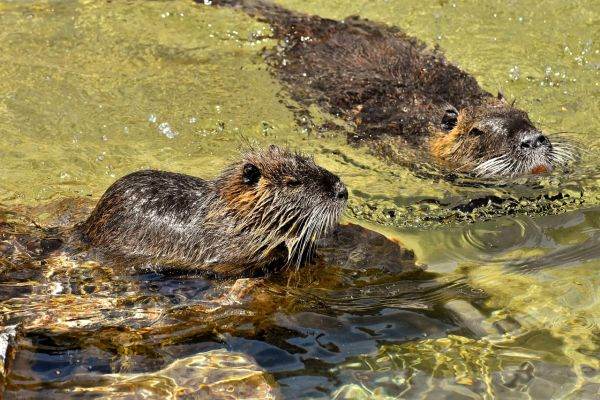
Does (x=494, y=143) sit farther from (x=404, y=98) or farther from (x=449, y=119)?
(x=404, y=98)

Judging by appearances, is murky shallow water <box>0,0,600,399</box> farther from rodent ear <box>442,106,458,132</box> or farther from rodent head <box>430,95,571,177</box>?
rodent ear <box>442,106,458,132</box>

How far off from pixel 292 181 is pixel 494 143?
1.93m

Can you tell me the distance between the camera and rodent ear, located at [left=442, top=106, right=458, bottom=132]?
20.6 feet

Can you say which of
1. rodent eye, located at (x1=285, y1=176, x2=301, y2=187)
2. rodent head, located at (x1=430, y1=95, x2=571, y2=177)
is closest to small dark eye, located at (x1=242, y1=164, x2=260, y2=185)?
rodent eye, located at (x1=285, y1=176, x2=301, y2=187)

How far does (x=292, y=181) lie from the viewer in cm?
480

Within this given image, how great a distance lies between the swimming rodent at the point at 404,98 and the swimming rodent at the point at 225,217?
5.65ft

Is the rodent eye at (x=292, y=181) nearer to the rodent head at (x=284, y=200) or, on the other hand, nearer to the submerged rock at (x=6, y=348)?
the rodent head at (x=284, y=200)

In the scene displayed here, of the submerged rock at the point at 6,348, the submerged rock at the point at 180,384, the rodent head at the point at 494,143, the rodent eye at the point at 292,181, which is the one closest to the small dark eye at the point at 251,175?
the rodent eye at the point at 292,181

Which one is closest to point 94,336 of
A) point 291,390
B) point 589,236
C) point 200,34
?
point 291,390

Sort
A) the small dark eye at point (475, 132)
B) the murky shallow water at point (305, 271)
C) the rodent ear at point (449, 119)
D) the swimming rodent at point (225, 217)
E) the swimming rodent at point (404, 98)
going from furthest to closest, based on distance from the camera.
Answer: the rodent ear at point (449, 119) → the small dark eye at point (475, 132) → the swimming rodent at point (404, 98) → the swimming rodent at point (225, 217) → the murky shallow water at point (305, 271)

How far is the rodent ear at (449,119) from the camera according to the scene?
6.29 m

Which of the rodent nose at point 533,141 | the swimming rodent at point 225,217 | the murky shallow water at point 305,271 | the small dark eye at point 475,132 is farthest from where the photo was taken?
the small dark eye at point 475,132

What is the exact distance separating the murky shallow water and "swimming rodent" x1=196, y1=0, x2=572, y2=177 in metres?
0.18

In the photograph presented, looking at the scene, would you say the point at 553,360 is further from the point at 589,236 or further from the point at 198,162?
the point at 198,162
